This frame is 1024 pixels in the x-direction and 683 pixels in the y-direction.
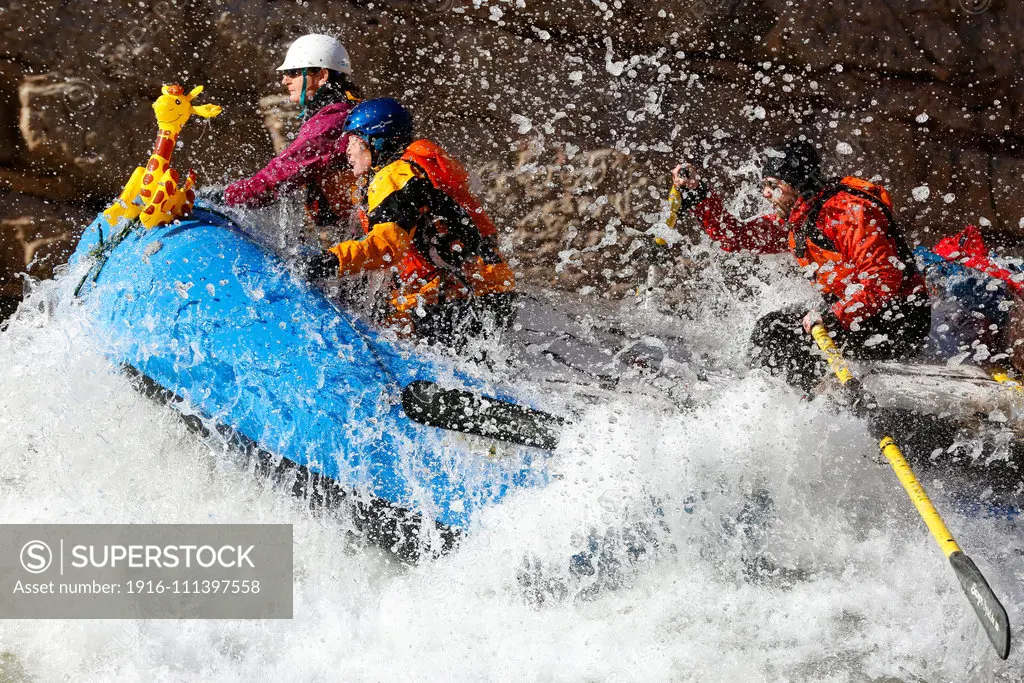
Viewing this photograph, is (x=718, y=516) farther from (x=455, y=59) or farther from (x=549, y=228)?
(x=455, y=59)

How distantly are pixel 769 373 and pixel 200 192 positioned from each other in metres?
2.76

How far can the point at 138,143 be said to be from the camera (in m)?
5.47

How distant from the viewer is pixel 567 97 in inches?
221

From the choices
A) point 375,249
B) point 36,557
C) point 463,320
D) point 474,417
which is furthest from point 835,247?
point 36,557

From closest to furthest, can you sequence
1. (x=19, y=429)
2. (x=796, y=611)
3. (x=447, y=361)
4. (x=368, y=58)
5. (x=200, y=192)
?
(x=796, y=611)
(x=447, y=361)
(x=19, y=429)
(x=200, y=192)
(x=368, y=58)

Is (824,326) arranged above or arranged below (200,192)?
below

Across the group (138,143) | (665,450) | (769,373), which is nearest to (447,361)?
(665,450)

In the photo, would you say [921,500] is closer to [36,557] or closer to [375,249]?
[375,249]

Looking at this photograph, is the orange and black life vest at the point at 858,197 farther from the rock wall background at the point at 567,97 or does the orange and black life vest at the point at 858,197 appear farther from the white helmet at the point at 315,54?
the white helmet at the point at 315,54

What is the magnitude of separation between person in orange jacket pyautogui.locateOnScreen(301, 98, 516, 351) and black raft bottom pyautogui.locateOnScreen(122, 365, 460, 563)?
0.71 meters

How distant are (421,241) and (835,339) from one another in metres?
1.90

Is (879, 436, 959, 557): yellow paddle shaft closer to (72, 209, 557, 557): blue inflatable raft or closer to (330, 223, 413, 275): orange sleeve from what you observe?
(72, 209, 557, 557): blue inflatable raft

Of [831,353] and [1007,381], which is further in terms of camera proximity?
[1007,381]

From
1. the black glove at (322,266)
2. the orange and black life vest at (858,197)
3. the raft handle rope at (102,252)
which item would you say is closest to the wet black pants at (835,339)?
the orange and black life vest at (858,197)
